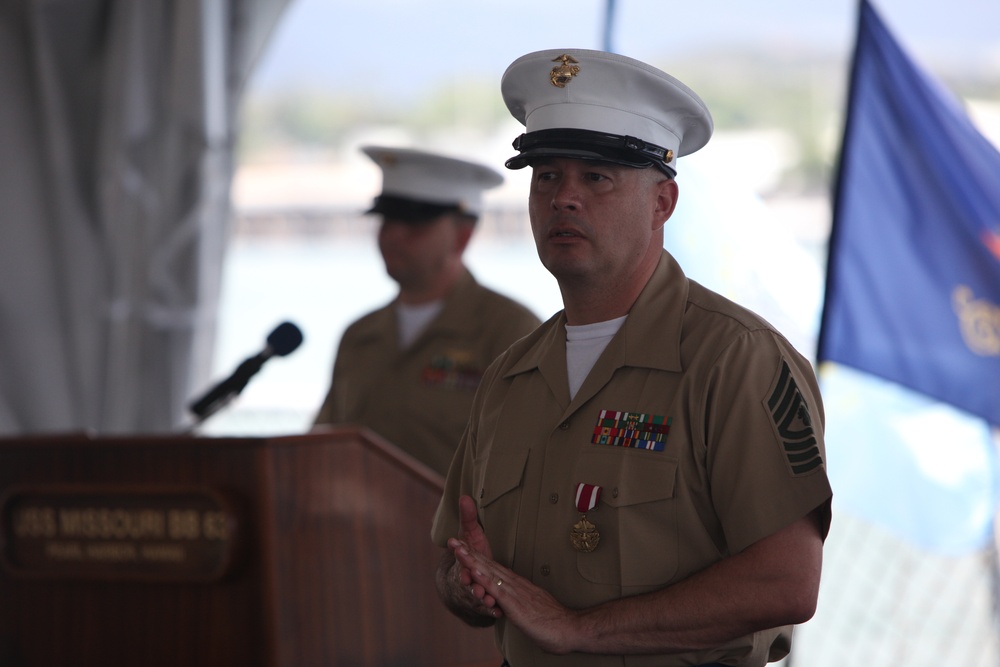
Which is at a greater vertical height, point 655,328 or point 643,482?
point 655,328

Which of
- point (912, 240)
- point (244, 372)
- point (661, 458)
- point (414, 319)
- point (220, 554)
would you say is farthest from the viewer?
point (414, 319)

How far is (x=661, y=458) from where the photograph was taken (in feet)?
4.56

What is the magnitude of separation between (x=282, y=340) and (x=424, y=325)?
0.71 m

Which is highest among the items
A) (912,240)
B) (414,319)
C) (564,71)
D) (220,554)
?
(564,71)

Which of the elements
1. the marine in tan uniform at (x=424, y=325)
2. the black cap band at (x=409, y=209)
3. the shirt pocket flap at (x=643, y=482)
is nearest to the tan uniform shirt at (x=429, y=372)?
the marine in tan uniform at (x=424, y=325)

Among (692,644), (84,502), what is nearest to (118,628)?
(84,502)

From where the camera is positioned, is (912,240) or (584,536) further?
(912,240)

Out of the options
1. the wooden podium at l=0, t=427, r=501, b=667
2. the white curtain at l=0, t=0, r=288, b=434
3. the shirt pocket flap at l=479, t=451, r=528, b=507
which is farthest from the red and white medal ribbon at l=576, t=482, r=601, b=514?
the white curtain at l=0, t=0, r=288, b=434

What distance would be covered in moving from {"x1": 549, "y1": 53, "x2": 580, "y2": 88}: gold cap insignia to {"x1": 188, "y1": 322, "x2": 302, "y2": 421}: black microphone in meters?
0.93

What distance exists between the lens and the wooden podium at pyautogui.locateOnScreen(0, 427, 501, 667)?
203 cm

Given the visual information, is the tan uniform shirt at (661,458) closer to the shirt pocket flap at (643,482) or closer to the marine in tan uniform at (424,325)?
the shirt pocket flap at (643,482)

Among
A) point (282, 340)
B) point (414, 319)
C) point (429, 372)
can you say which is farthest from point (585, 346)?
point (414, 319)

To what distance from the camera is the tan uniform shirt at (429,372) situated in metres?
2.72

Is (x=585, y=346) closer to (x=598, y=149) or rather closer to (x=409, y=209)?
(x=598, y=149)
